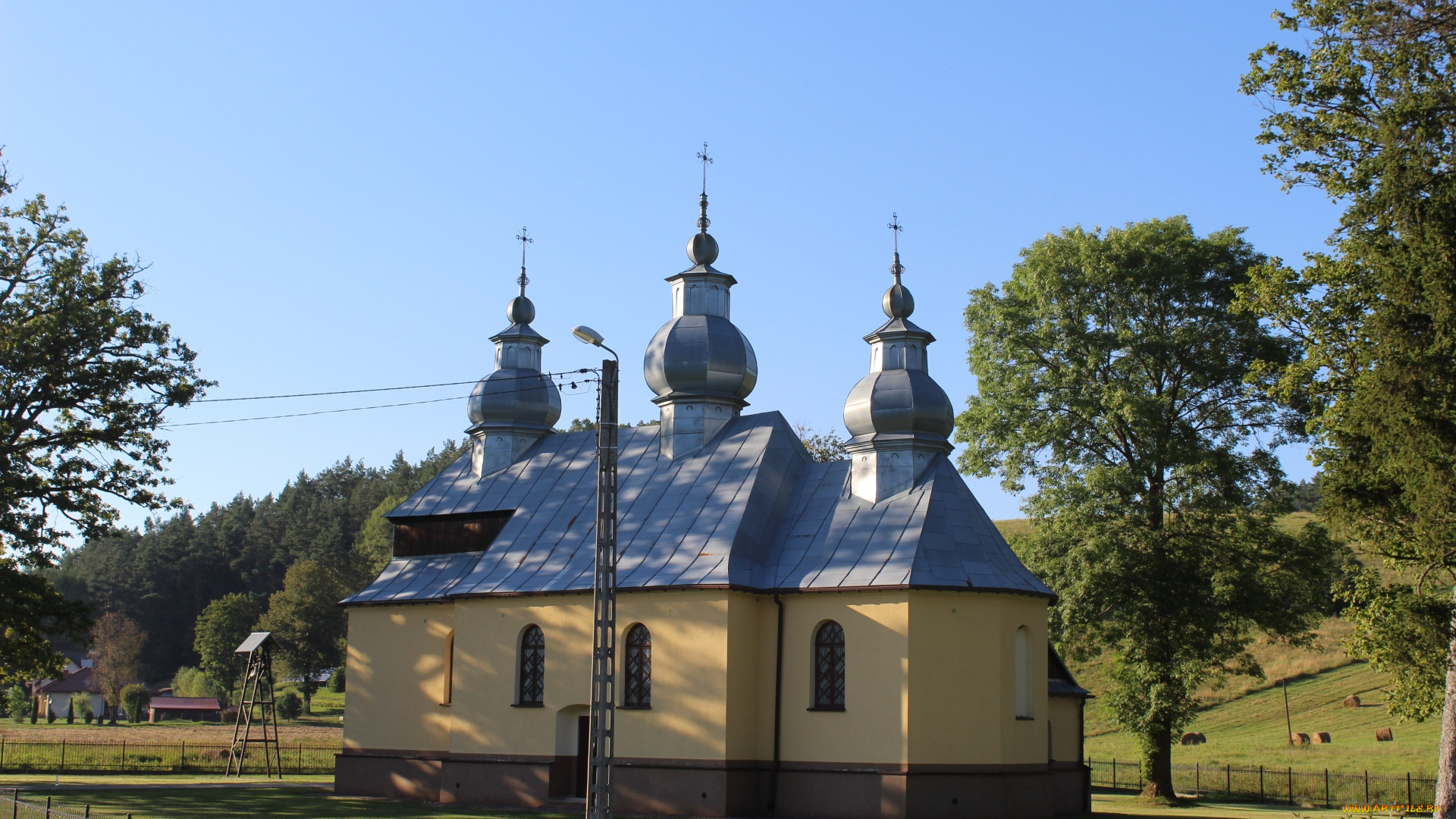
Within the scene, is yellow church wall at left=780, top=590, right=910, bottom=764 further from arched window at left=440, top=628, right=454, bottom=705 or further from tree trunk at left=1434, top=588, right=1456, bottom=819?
tree trunk at left=1434, top=588, right=1456, bottom=819

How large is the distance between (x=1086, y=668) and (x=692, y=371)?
110 ft

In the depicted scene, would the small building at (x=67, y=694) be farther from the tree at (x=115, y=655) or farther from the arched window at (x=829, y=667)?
the arched window at (x=829, y=667)

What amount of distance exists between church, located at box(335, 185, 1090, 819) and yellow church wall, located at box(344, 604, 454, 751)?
0.05 meters

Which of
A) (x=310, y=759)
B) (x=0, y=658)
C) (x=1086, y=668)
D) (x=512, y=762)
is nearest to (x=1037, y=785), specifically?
(x=512, y=762)

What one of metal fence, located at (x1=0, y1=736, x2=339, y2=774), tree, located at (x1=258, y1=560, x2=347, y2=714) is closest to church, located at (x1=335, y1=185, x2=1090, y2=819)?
metal fence, located at (x1=0, y1=736, x2=339, y2=774)

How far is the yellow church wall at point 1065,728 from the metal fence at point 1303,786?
4.91 ft

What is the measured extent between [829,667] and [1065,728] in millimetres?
6794

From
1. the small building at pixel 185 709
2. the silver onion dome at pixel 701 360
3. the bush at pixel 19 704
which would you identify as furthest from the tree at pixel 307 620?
the silver onion dome at pixel 701 360

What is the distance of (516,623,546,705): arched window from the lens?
26297mm

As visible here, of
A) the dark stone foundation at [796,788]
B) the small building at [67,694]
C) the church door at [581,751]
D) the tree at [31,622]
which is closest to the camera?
the dark stone foundation at [796,788]

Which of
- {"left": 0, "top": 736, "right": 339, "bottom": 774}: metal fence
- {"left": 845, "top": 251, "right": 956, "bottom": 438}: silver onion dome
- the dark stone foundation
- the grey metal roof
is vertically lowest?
{"left": 0, "top": 736, "right": 339, "bottom": 774}: metal fence

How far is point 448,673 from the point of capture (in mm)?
28422

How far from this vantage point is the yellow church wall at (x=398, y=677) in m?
28.3

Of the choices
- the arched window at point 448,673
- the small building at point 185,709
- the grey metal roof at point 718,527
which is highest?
the grey metal roof at point 718,527
